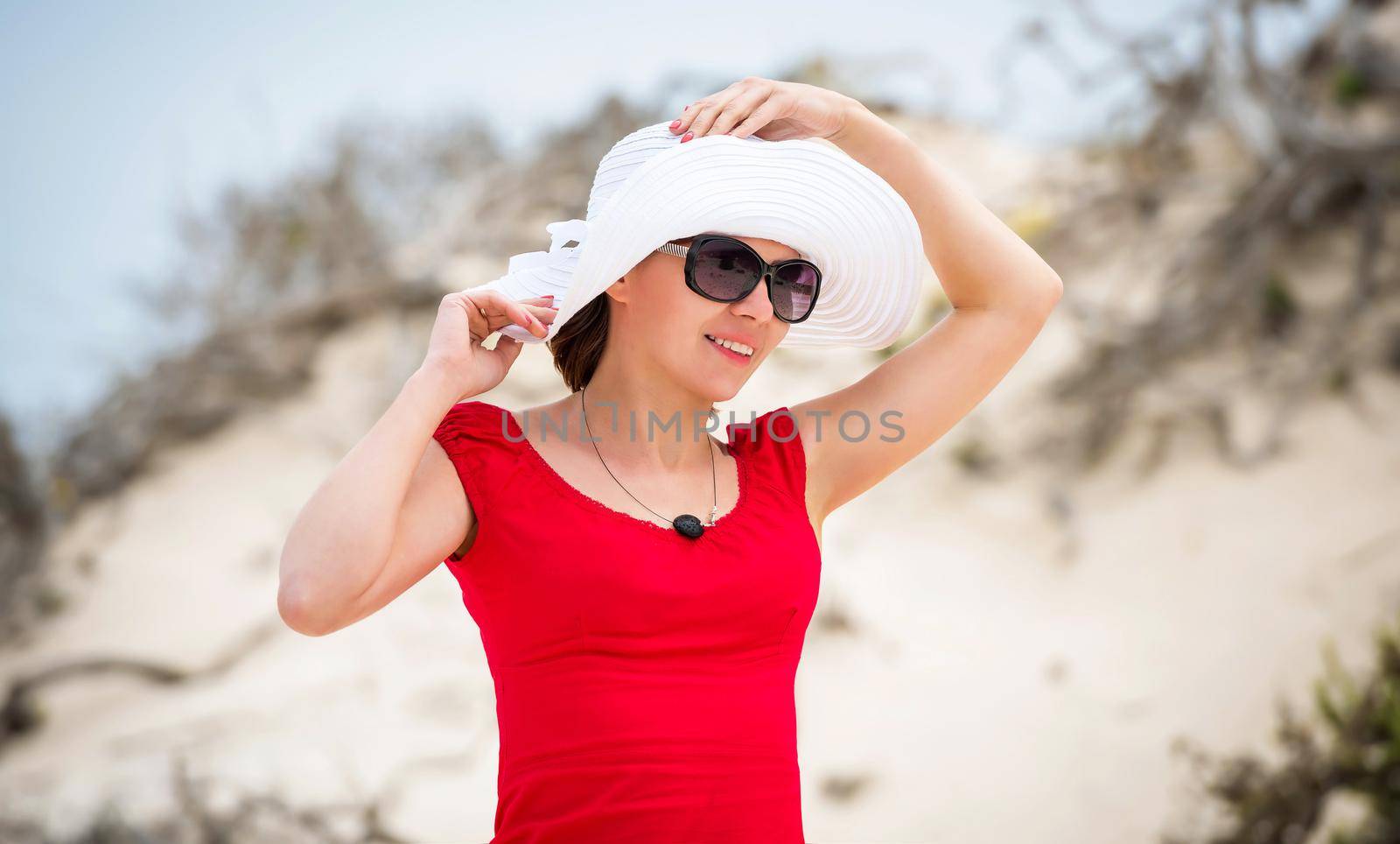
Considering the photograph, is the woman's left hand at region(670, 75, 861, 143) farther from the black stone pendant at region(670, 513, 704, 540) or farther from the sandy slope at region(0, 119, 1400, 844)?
the sandy slope at region(0, 119, 1400, 844)

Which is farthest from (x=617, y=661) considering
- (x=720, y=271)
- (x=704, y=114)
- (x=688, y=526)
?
(x=704, y=114)

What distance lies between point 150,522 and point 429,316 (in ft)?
8.57

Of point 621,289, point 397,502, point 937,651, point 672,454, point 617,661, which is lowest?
point 617,661

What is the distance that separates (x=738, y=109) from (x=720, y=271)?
0.28 meters

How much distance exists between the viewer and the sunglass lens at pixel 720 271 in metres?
1.77

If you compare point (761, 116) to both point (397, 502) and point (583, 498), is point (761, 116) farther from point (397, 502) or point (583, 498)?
point (397, 502)

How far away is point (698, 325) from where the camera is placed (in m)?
1.80

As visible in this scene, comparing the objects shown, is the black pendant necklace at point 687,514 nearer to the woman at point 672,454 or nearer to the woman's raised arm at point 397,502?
the woman at point 672,454

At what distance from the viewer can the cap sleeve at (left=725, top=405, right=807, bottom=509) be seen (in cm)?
198

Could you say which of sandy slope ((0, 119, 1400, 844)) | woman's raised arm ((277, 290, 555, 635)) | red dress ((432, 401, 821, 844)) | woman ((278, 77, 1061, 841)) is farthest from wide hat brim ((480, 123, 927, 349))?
sandy slope ((0, 119, 1400, 844))

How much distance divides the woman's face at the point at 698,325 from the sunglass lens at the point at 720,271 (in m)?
0.02

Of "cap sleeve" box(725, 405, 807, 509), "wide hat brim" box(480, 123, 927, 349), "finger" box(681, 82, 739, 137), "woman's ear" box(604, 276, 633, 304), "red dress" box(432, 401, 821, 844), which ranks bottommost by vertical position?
"red dress" box(432, 401, 821, 844)

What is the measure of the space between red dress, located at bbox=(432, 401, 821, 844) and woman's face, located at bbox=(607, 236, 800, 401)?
265mm

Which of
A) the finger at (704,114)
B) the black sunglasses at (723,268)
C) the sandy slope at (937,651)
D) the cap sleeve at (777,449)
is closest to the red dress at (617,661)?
the cap sleeve at (777,449)
